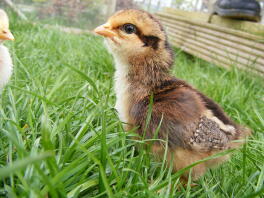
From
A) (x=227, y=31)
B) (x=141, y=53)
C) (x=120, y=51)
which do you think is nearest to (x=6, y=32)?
(x=120, y=51)

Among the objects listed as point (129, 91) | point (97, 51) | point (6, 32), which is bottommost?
point (97, 51)

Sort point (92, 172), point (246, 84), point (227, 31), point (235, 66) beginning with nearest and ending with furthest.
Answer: point (92, 172) < point (246, 84) < point (235, 66) < point (227, 31)

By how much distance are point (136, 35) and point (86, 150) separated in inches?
26.6

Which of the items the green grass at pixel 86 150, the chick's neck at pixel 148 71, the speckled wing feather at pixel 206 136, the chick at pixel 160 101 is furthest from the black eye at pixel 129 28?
the speckled wing feather at pixel 206 136

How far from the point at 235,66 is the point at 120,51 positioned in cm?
195

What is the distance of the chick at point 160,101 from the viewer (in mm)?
1117

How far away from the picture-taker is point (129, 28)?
131cm

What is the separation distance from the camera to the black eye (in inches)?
51.2

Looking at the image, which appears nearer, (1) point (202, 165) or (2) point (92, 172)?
(2) point (92, 172)

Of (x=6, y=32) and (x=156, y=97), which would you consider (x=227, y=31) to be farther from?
(x=6, y=32)

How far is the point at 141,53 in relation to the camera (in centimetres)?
130

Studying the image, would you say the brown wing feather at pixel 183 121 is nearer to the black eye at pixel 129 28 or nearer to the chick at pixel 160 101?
the chick at pixel 160 101

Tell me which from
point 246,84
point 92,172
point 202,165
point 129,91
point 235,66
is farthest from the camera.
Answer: point 235,66

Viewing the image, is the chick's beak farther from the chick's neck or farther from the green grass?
the green grass
